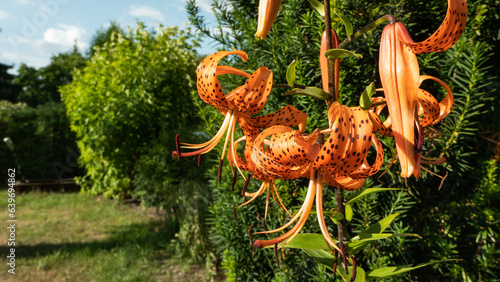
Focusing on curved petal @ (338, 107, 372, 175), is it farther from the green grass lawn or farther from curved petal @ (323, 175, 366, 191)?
the green grass lawn

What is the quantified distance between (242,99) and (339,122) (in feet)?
0.86

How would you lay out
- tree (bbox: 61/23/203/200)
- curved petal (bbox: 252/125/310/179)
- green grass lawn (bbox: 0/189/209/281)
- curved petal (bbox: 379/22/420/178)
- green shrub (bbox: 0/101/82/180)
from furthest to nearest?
1. green shrub (bbox: 0/101/82/180)
2. tree (bbox: 61/23/203/200)
3. green grass lawn (bbox: 0/189/209/281)
4. curved petal (bbox: 252/125/310/179)
5. curved petal (bbox: 379/22/420/178)

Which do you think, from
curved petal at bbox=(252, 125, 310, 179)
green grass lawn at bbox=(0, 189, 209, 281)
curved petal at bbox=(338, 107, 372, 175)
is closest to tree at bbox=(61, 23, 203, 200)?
green grass lawn at bbox=(0, 189, 209, 281)

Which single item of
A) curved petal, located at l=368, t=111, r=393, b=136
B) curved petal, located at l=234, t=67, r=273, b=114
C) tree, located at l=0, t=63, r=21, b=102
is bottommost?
curved petal, located at l=368, t=111, r=393, b=136

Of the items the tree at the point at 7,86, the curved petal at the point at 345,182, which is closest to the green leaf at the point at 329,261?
the curved petal at the point at 345,182

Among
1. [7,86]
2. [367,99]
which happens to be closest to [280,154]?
[367,99]

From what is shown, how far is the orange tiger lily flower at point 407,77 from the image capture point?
62 centimetres

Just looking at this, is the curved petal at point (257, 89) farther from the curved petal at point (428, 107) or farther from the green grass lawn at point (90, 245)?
the green grass lawn at point (90, 245)

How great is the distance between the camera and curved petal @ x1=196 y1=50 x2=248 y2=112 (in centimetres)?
83

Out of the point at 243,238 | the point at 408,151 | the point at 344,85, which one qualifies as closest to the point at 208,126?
the point at 243,238

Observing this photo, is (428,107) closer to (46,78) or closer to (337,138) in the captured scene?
(337,138)

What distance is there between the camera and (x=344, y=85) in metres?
1.60

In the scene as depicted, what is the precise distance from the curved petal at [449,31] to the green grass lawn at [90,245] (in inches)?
108

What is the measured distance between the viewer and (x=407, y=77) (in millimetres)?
622
